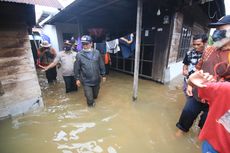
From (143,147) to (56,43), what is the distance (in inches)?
321

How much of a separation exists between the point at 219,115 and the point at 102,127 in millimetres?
2052

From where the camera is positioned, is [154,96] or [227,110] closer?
[227,110]

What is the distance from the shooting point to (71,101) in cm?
369

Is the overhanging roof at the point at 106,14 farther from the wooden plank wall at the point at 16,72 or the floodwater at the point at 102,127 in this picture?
the floodwater at the point at 102,127

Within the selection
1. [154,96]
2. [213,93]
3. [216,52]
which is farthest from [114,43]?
[213,93]

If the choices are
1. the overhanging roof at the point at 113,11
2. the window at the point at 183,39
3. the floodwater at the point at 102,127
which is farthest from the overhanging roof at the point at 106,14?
the floodwater at the point at 102,127

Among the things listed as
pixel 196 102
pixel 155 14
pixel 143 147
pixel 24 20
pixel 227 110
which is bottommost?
pixel 143 147

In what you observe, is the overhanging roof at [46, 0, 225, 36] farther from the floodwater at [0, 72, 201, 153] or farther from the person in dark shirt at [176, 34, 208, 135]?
the floodwater at [0, 72, 201, 153]

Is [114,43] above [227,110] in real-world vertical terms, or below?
above

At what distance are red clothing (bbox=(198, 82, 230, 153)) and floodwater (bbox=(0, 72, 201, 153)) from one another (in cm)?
129

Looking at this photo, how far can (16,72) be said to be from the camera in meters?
2.75

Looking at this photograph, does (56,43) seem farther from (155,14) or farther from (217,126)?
(217,126)

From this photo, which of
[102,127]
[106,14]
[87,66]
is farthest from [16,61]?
[106,14]

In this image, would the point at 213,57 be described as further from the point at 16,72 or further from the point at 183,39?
the point at 183,39
